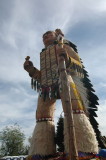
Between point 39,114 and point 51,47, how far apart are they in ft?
8.61

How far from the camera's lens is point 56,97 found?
26.2 ft

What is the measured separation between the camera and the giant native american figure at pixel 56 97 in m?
6.88

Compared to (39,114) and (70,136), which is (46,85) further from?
(70,136)

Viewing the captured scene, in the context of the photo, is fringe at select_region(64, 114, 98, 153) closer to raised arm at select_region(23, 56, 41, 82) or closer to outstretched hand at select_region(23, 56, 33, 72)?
raised arm at select_region(23, 56, 41, 82)

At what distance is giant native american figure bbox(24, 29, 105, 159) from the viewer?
688 centimetres

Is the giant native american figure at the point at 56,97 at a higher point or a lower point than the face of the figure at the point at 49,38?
lower

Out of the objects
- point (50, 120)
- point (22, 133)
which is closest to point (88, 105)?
point (50, 120)

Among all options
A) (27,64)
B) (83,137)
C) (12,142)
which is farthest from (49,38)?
(12,142)

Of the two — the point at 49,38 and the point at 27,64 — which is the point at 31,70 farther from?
the point at 49,38

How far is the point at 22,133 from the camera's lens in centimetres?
2747

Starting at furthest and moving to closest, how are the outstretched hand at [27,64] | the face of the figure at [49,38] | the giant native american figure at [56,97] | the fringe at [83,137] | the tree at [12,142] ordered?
the tree at [12,142] < the face of the figure at [49,38] < the outstretched hand at [27,64] < the giant native american figure at [56,97] < the fringe at [83,137]

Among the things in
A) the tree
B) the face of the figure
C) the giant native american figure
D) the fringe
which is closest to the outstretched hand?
the giant native american figure

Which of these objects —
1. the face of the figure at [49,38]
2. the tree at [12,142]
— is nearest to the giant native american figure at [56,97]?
the face of the figure at [49,38]

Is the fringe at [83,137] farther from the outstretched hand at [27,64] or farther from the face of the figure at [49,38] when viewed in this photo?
the face of the figure at [49,38]
